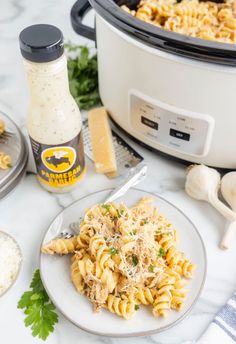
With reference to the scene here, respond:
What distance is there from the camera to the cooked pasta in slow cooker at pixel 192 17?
1.04 m

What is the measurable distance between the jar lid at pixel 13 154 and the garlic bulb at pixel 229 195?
17.9 inches

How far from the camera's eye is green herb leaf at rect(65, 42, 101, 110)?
1.24 m

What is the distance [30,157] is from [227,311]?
1.91 ft

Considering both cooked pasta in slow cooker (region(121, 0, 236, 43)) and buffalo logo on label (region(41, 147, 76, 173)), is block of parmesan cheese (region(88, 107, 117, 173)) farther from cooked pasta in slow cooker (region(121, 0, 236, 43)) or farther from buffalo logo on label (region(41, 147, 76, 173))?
cooked pasta in slow cooker (region(121, 0, 236, 43))

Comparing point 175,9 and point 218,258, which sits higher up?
point 175,9

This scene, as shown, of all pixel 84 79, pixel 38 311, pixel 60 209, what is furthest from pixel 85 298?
pixel 84 79

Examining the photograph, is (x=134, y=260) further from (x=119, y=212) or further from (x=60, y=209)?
(x=60, y=209)

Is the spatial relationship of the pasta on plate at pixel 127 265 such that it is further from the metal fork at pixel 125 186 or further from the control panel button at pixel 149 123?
the control panel button at pixel 149 123

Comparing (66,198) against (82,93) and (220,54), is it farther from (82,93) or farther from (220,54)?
(220,54)

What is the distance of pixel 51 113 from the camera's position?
928 millimetres

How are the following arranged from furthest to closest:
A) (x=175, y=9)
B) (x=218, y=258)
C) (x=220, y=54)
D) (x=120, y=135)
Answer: (x=120, y=135), (x=175, y=9), (x=218, y=258), (x=220, y=54)

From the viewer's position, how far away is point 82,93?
1.26 metres

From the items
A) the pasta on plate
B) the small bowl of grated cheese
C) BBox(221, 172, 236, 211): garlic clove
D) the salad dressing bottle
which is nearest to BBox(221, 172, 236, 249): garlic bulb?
BBox(221, 172, 236, 211): garlic clove

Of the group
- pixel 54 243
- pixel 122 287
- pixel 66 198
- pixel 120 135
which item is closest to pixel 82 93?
pixel 120 135
